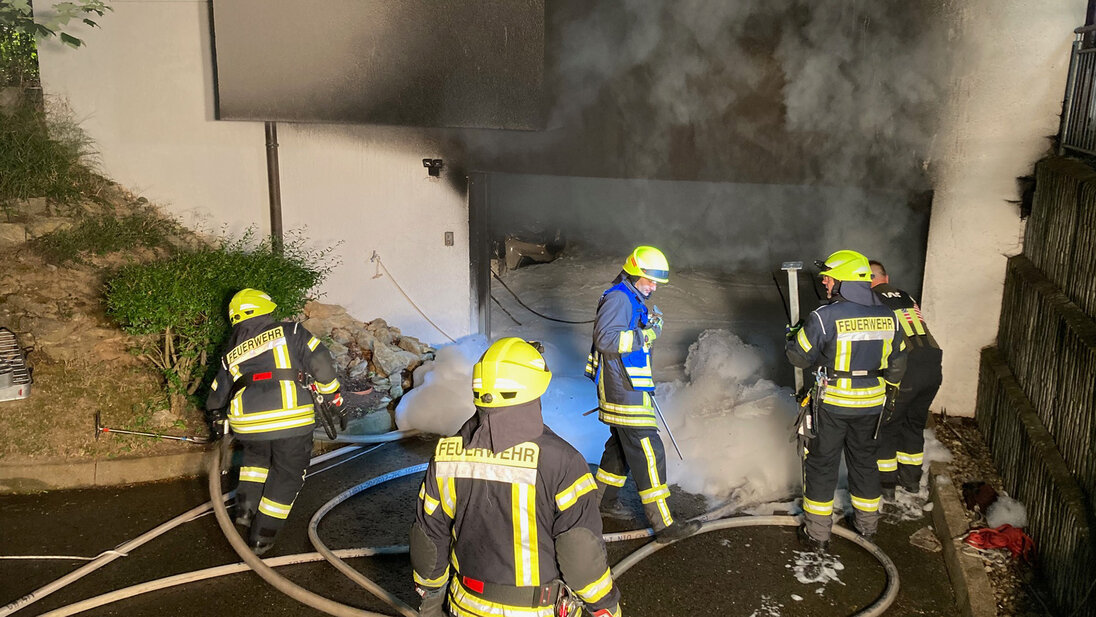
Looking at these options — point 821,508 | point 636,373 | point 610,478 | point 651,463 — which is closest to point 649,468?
point 651,463

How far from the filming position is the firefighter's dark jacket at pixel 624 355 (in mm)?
4891

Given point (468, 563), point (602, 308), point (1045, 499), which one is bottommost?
point (1045, 499)

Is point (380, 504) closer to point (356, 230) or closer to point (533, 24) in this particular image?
point (356, 230)

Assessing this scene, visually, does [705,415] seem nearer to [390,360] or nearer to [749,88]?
[749,88]

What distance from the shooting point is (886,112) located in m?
6.59

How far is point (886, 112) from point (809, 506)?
11.2 feet

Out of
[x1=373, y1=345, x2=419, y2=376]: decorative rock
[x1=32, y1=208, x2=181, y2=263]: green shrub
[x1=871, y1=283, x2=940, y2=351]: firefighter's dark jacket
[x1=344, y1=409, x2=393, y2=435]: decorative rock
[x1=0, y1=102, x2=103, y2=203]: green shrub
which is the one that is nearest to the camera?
[x1=871, y1=283, x2=940, y2=351]: firefighter's dark jacket

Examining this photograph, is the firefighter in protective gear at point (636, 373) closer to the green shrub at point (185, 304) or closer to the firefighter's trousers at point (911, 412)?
the firefighter's trousers at point (911, 412)

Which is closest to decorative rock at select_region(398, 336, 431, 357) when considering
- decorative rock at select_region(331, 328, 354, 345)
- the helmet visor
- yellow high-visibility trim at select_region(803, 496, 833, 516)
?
decorative rock at select_region(331, 328, 354, 345)

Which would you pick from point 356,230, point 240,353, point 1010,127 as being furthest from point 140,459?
point 1010,127

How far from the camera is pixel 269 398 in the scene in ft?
15.9

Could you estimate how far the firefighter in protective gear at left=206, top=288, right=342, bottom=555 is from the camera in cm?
486

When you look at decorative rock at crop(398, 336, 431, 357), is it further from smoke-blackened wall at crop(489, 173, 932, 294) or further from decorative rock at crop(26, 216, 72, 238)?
decorative rock at crop(26, 216, 72, 238)

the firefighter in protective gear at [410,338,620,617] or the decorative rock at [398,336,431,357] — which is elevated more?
the firefighter in protective gear at [410,338,620,617]
